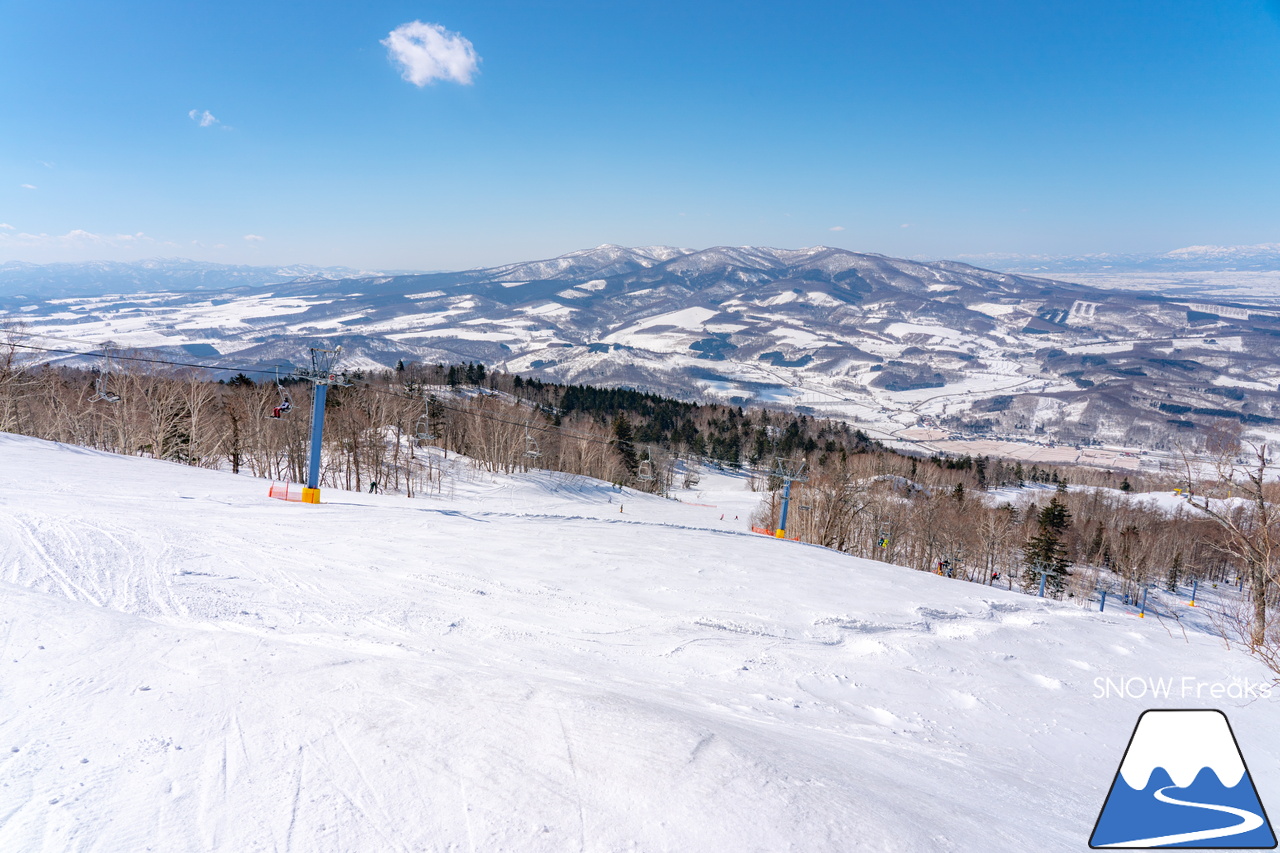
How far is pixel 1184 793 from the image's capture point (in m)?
3.81

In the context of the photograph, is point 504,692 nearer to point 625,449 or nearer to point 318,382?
point 318,382

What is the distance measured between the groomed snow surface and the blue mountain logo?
1456 millimetres

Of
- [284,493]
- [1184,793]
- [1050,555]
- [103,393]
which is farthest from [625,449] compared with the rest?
[1184,793]

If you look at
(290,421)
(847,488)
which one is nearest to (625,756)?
(847,488)

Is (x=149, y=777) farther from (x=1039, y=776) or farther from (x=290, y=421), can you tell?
(x=290, y=421)

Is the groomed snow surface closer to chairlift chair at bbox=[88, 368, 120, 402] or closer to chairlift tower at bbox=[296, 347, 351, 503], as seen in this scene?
chairlift tower at bbox=[296, 347, 351, 503]

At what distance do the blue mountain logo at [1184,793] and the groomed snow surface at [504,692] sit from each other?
57.3 inches

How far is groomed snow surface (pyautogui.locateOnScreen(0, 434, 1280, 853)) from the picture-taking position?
4.11 m

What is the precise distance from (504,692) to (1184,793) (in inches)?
219

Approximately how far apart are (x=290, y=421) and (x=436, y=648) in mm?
47160

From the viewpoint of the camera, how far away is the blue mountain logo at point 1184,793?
3729 mm

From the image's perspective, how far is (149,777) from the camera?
159 inches

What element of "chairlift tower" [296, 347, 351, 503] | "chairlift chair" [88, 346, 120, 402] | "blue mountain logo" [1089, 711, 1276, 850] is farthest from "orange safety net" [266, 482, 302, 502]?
"blue mountain logo" [1089, 711, 1276, 850]

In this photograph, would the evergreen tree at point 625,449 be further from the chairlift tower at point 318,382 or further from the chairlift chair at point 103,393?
the chairlift tower at point 318,382
